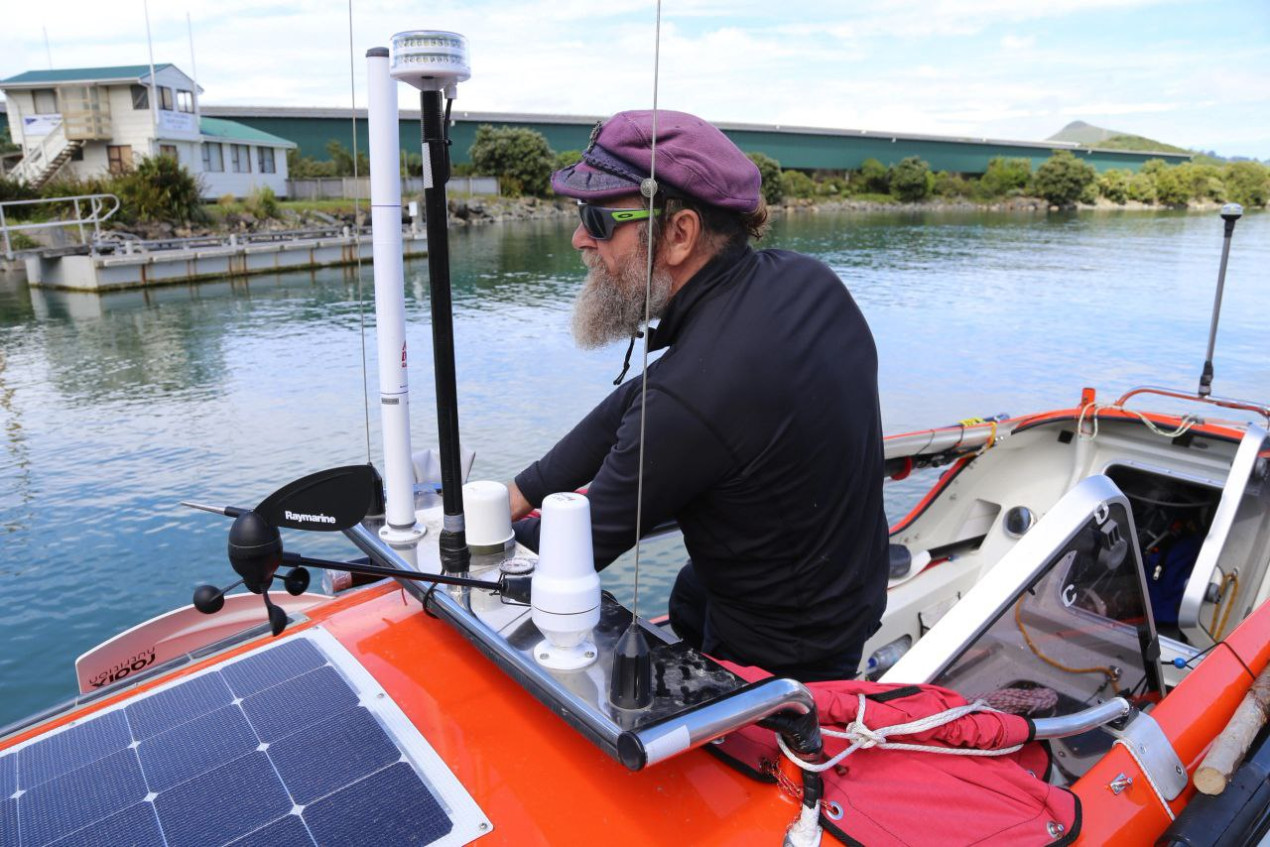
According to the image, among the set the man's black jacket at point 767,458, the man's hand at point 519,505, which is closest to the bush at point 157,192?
the man's hand at point 519,505

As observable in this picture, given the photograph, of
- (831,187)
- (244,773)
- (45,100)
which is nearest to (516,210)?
(45,100)

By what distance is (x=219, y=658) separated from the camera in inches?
83.7

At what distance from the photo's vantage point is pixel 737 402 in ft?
5.72

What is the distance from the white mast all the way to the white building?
36.0m

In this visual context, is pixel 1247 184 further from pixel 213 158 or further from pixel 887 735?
pixel 887 735

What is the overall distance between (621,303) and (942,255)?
33565mm

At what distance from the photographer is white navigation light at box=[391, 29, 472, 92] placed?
162 cm

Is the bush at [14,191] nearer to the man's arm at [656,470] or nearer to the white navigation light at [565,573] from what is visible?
the man's arm at [656,470]

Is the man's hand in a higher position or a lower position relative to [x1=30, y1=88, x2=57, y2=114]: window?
lower

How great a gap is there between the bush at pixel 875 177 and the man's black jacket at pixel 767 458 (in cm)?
7924

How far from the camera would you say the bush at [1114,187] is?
77188 mm

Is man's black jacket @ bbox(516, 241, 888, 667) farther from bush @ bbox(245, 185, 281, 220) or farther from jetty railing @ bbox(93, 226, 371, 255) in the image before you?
bush @ bbox(245, 185, 281, 220)

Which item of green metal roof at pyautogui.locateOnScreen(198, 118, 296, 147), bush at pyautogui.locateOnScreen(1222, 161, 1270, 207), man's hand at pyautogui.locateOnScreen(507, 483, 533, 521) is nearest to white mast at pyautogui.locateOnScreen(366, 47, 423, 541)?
man's hand at pyautogui.locateOnScreen(507, 483, 533, 521)

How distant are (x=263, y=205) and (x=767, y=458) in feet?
120
